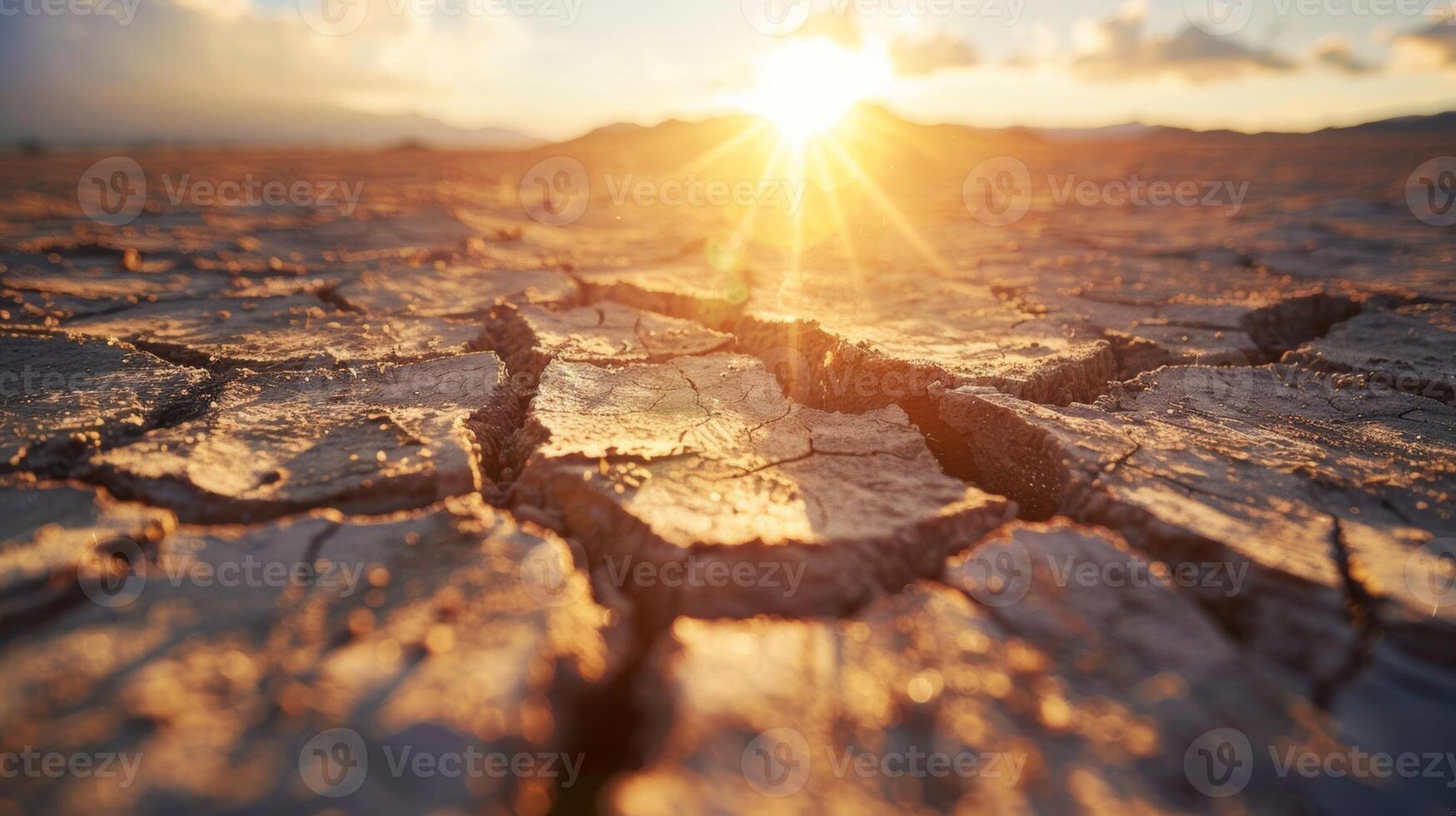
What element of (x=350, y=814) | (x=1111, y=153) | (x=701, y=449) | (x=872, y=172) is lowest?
(x=350, y=814)

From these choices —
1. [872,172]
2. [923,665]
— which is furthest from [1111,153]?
[923,665]

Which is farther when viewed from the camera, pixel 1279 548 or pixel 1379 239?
pixel 1379 239

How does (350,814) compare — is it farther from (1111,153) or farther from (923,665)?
(1111,153)

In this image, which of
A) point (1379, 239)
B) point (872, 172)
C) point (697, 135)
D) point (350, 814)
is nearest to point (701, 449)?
point (350, 814)

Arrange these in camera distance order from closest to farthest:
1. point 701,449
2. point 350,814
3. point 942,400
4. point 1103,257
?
1. point 350,814
2. point 701,449
3. point 942,400
4. point 1103,257

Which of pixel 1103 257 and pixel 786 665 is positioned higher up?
pixel 1103 257

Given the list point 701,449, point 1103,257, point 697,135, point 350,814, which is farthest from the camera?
point 697,135
